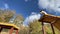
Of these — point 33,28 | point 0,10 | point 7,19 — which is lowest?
point 33,28

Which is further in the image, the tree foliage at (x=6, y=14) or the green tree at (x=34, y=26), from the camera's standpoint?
the tree foliage at (x=6, y=14)

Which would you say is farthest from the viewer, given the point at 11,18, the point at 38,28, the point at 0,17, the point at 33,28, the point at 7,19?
the point at 11,18

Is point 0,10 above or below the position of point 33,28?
above

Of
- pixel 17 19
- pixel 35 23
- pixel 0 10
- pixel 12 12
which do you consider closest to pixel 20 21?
pixel 17 19

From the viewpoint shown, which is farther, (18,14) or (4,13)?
(18,14)

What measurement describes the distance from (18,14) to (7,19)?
5.88 m

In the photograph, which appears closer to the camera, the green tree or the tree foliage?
the green tree

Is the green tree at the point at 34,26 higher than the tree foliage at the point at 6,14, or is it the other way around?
the tree foliage at the point at 6,14

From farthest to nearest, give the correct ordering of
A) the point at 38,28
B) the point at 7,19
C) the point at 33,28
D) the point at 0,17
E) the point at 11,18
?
the point at 11,18 < the point at 7,19 < the point at 0,17 < the point at 33,28 < the point at 38,28

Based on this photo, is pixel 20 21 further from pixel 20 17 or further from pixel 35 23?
pixel 35 23

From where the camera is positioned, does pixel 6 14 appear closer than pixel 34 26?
No

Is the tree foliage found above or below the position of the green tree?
above

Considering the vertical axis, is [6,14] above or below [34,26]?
above

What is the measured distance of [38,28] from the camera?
88.7 ft
